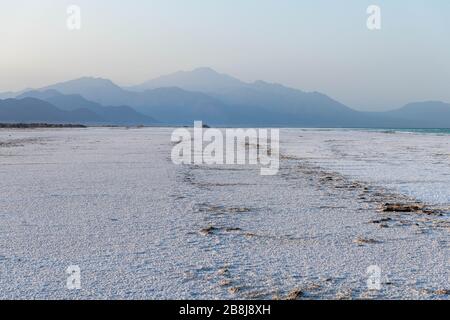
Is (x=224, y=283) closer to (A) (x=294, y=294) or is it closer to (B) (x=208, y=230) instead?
(A) (x=294, y=294)

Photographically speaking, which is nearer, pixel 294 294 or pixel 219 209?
pixel 294 294

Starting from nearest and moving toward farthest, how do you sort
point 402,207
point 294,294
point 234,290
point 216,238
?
point 294,294 < point 234,290 < point 216,238 < point 402,207

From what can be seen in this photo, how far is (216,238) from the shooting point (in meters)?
7.83

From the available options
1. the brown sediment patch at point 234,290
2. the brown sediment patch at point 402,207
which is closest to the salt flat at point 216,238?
the brown sediment patch at point 234,290

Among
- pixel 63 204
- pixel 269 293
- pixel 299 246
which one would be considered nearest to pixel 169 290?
pixel 269 293

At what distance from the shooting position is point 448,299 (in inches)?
206

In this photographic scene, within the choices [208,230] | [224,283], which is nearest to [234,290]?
[224,283]

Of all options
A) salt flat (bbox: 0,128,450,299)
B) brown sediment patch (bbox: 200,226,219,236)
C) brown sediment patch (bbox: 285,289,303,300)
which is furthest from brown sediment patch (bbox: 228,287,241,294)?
brown sediment patch (bbox: 200,226,219,236)

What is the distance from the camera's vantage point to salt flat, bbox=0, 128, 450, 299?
5641mm

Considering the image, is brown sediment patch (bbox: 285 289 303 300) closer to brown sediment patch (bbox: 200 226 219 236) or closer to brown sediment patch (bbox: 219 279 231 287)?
brown sediment patch (bbox: 219 279 231 287)

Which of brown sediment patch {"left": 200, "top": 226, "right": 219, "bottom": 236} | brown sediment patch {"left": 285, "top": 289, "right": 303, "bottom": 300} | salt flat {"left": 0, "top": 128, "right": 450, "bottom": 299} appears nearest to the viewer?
brown sediment patch {"left": 285, "top": 289, "right": 303, "bottom": 300}

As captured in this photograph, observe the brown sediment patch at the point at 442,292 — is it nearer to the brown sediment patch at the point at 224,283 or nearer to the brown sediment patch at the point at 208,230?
the brown sediment patch at the point at 224,283

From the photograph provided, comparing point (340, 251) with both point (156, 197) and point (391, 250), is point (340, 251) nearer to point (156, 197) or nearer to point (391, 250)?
point (391, 250)

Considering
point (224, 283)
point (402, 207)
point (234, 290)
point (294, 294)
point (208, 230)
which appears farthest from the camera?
point (402, 207)
